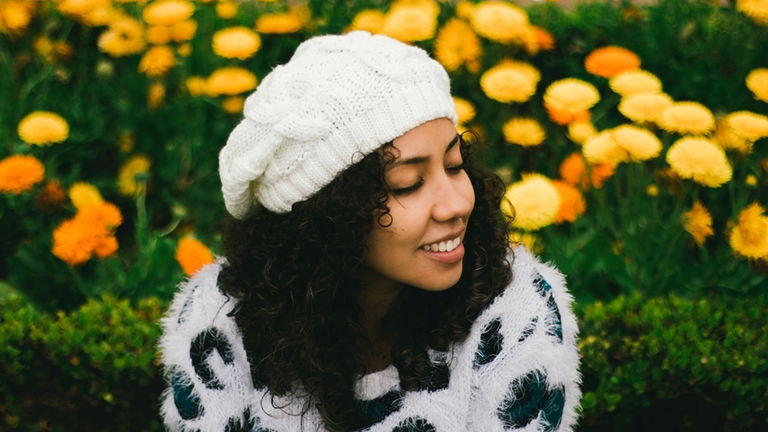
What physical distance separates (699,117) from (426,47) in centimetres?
126

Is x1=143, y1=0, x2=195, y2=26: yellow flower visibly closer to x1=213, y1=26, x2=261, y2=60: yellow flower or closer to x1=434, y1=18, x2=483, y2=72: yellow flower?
x1=213, y1=26, x2=261, y2=60: yellow flower

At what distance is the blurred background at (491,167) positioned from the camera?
2.29 m

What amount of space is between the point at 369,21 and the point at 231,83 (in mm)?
602

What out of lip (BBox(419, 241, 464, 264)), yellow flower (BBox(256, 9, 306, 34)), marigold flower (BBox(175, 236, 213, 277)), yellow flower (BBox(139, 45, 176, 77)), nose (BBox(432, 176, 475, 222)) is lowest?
marigold flower (BBox(175, 236, 213, 277))

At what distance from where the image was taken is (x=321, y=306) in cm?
178

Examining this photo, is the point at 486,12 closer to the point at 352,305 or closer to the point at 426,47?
the point at 426,47

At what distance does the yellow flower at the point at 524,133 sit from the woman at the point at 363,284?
0.87 meters

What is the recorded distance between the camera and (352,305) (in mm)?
1829

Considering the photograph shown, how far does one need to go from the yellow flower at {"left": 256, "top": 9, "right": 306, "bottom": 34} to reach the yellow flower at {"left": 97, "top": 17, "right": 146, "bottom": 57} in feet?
1.53

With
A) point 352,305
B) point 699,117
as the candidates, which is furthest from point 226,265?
point 699,117

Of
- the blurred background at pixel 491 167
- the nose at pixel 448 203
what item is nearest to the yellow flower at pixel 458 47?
the blurred background at pixel 491 167

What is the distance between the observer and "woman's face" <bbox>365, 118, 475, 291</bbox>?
5.20ft

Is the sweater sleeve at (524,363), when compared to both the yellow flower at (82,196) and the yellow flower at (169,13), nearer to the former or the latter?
the yellow flower at (82,196)

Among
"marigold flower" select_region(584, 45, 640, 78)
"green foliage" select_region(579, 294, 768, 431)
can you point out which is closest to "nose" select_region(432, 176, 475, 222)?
"green foliage" select_region(579, 294, 768, 431)
